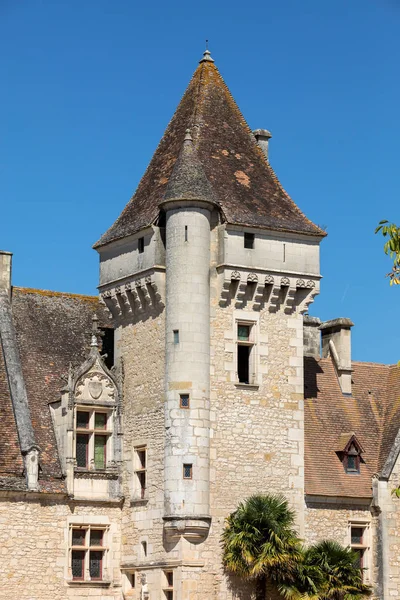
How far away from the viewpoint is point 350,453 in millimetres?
38062

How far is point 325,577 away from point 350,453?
4799 millimetres

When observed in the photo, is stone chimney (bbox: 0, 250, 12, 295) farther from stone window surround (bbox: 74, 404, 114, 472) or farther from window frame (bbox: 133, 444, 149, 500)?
window frame (bbox: 133, 444, 149, 500)

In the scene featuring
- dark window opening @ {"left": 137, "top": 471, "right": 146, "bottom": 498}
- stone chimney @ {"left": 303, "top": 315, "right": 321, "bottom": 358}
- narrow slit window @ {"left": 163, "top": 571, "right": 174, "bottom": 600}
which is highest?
stone chimney @ {"left": 303, "top": 315, "right": 321, "bottom": 358}

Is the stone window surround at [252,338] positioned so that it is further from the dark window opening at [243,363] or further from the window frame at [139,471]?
the window frame at [139,471]

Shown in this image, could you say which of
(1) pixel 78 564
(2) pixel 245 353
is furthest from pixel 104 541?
(2) pixel 245 353

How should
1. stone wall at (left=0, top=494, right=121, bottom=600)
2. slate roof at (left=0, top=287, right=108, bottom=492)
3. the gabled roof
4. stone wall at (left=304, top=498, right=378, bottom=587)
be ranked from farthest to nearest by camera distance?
the gabled roof < stone wall at (left=304, top=498, right=378, bottom=587) < slate roof at (left=0, top=287, right=108, bottom=492) < stone wall at (left=0, top=494, right=121, bottom=600)

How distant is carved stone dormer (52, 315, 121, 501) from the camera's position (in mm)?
35250

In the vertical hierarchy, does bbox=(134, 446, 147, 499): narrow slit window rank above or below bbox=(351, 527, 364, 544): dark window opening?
above

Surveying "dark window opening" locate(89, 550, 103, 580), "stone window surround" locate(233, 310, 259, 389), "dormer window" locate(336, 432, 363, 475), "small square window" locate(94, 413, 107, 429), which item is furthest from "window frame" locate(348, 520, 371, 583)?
"small square window" locate(94, 413, 107, 429)

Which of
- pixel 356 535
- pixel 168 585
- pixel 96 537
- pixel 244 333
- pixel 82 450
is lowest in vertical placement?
pixel 168 585

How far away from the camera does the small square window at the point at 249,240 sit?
36188 millimetres

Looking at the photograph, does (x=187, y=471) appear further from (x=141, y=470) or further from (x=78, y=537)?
(x=78, y=537)

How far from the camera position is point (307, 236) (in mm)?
37219

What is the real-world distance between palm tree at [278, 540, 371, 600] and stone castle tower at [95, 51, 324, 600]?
1356mm
